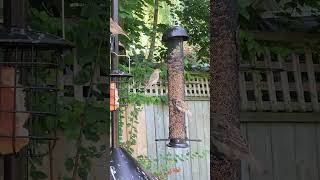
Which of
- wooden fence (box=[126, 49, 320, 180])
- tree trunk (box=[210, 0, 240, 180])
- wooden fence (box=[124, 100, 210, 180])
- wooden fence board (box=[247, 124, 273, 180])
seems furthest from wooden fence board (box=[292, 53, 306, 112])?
wooden fence (box=[124, 100, 210, 180])

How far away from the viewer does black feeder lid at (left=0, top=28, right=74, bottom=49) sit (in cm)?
77

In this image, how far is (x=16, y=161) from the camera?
84 centimetres

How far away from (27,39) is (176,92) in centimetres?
164

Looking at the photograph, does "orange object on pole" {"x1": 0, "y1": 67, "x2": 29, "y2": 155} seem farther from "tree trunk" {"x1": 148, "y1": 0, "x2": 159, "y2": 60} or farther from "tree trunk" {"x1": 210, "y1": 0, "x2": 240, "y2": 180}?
"tree trunk" {"x1": 148, "y1": 0, "x2": 159, "y2": 60}

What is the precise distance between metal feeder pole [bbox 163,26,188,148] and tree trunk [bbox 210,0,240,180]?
1.14 m

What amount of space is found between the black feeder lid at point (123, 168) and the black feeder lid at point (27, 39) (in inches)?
27.3

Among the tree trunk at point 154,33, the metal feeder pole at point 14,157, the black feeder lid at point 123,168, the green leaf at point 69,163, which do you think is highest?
the tree trunk at point 154,33

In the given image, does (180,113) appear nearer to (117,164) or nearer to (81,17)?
(117,164)

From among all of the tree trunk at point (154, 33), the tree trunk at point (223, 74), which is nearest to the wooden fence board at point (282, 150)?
the tree trunk at point (223, 74)

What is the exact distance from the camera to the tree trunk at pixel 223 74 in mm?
1087

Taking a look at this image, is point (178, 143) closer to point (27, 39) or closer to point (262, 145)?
point (262, 145)

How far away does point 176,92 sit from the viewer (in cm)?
238

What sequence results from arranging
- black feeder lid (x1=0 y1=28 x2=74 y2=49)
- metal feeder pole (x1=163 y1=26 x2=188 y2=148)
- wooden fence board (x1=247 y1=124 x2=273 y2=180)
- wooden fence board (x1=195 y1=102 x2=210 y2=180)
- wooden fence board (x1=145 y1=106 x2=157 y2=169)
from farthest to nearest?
wooden fence board (x1=145 y1=106 x2=157 y2=169), wooden fence board (x1=195 y1=102 x2=210 y2=180), metal feeder pole (x1=163 y1=26 x2=188 y2=148), wooden fence board (x1=247 y1=124 x2=273 y2=180), black feeder lid (x1=0 y1=28 x2=74 y2=49)

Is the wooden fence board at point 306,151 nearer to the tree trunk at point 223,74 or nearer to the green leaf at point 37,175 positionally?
the tree trunk at point 223,74
